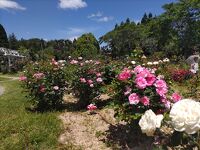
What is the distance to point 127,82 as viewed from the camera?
632 centimetres

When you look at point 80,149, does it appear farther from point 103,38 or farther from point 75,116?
point 103,38

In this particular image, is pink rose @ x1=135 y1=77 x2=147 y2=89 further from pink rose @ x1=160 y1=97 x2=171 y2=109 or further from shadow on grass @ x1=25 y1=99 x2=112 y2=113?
shadow on grass @ x1=25 y1=99 x2=112 y2=113

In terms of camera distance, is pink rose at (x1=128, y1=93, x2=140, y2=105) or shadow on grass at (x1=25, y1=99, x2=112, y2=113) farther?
shadow on grass at (x1=25, y1=99, x2=112, y2=113)

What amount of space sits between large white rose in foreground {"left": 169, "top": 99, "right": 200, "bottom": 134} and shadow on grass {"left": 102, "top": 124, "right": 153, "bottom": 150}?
3.88m

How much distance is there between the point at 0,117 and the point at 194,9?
106ft

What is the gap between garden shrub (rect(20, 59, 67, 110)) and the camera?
9648mm

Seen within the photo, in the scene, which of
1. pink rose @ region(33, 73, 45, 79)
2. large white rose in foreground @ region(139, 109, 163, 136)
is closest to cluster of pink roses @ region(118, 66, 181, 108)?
large white rose in foreground @ region(139, 109, 163, 136)

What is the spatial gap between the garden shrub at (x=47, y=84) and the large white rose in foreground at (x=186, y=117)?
24.0ft

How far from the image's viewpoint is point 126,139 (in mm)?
6832

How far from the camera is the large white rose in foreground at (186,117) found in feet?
7.43

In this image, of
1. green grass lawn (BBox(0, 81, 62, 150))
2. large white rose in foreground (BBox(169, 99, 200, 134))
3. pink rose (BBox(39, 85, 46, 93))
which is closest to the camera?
large white rose in foreground (BBox(169, 99, 200, 134))

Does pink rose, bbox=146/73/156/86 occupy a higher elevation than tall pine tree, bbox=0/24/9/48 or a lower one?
lower

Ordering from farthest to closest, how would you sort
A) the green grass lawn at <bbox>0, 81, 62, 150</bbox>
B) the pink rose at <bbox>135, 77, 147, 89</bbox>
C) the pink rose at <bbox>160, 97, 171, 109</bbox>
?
1. the green grass lawn at <bbox>0, 81, 62, 150</bbox>
2. the pink rose at <bbox>160, 97, 171, 109</bbox>
3. the pink rose at <bbox>135, 77, 147, 89</bbox>

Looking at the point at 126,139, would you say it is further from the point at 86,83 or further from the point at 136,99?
the point at 86,83
